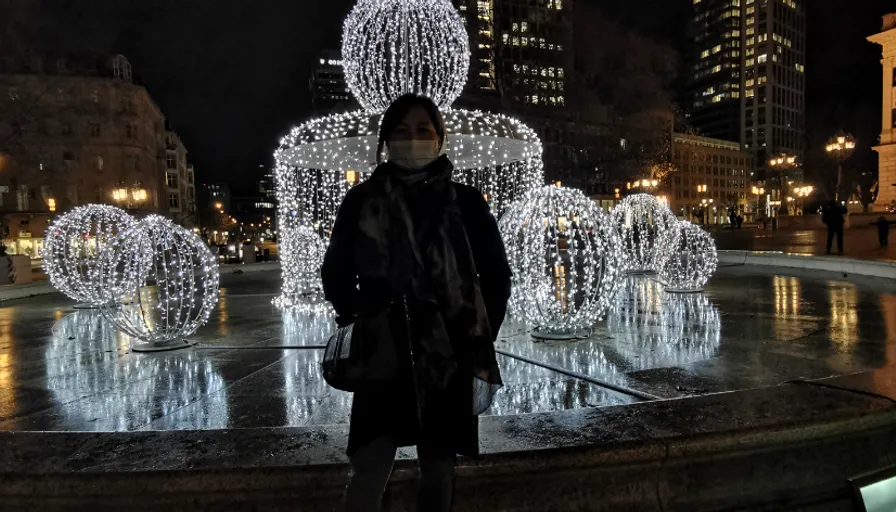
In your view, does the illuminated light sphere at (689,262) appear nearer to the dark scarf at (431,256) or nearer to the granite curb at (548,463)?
the granite curb at (548,463)

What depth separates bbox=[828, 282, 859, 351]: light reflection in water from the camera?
238 inches

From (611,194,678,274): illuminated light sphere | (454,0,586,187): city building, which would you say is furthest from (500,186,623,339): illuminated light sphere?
(454,0,586,187): city building

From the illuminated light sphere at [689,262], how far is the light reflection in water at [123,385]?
799 centimetres

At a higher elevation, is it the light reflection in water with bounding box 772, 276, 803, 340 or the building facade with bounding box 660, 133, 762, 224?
the building facade with bounding box 660, 133, 762, 224

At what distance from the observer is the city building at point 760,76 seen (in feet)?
449

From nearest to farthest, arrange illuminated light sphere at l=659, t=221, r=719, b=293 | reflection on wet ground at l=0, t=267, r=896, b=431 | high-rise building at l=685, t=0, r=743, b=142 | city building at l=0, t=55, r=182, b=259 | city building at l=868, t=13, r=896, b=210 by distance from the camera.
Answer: reflection on wet ground at l=0, t=267, r=896, b=431 → illuminated light sphere at l=659, t=221, r=719, b=293 → city building at l=0, t=55, r=182, b=259 → city building at l=868, t=13, r=896, b=210 → high-rise building at l=685, t=0, r=743, b=142

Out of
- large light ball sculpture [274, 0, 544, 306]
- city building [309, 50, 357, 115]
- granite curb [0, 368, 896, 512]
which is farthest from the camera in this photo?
city building [309, 50, 357, 115]

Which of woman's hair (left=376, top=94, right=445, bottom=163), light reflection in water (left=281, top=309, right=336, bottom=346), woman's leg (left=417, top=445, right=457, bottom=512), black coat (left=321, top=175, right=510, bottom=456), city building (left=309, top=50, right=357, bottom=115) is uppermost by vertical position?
city building (left=309, top=50, right=357, bottom=115)

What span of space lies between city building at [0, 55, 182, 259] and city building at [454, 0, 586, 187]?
953 inches

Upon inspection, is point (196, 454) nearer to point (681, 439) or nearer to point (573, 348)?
point (681, 439)

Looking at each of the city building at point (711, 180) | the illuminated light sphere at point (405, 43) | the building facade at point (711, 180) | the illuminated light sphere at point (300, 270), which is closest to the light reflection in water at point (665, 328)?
the illuminated light sphere at point (405, 43)

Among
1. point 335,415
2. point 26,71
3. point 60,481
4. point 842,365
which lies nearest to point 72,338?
point 335,415

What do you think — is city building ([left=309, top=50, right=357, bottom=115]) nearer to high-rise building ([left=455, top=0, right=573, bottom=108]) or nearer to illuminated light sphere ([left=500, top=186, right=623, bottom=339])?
high-rise building ([left=455, top=0, right=573, bottom=108])

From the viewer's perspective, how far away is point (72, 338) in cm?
751
